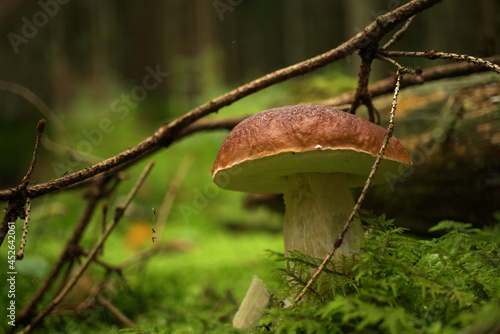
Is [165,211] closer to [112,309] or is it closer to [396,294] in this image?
[112,309]

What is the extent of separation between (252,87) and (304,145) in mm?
462

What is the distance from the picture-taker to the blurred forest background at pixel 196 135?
1.89 meters

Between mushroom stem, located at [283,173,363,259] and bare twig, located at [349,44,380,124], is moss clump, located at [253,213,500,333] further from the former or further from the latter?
bare twig, located at [349,44,380,124]

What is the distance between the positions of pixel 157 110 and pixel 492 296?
870 centimetres

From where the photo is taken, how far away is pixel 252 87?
1342 mm

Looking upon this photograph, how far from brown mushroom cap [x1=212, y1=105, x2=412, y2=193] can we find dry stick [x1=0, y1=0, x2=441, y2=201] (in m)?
0.25

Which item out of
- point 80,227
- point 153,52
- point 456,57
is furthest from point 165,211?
point 153,52

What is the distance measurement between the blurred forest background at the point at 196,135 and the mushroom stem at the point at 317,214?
0.49 meters

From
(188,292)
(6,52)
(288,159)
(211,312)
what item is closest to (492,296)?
(288,159)

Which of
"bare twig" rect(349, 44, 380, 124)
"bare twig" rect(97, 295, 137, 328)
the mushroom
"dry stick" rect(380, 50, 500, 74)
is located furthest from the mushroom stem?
"bare twig" rect(97, 295, 137, 328)

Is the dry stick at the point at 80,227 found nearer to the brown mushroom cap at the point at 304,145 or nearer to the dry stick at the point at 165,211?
the dry stick at the point at 165,211

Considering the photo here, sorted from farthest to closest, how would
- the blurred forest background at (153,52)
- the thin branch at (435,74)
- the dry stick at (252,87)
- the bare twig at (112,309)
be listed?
the blurred forest background at (153,52) < the bare twig at (112,309) < the thin branch at (435,74) < the dry stick at (252,87)

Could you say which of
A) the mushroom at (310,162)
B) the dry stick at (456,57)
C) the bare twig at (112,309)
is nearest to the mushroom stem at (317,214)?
the mushroom at (310,162)

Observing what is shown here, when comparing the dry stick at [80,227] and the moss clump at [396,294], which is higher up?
the dry stick at [80,227]
